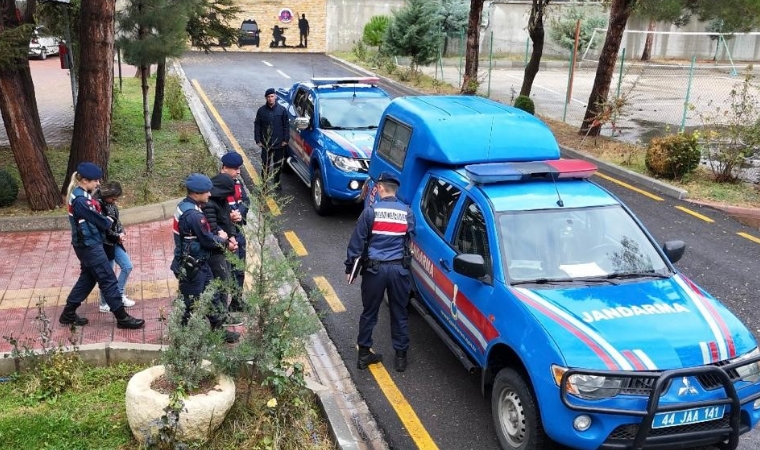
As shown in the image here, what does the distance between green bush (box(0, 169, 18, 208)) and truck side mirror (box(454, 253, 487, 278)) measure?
25.4ft

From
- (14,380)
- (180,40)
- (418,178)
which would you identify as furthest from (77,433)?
(180,40)

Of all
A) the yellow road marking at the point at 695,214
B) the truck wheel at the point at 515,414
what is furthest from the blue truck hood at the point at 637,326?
the yellow road marking at the point at 695,214

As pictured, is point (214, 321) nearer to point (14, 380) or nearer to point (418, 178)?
point (14, 380)

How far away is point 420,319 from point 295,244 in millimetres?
2876

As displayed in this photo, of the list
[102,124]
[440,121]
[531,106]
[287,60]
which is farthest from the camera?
[287,60]

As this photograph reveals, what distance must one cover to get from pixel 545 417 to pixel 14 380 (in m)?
4.21

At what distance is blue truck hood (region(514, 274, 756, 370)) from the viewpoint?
4504 mm

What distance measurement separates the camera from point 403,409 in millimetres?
5844

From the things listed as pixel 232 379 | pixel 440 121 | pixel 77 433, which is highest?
pixel 440 121

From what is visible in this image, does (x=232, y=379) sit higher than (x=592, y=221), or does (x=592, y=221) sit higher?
(x=592, y=221)

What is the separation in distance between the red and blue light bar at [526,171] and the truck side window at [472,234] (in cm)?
26

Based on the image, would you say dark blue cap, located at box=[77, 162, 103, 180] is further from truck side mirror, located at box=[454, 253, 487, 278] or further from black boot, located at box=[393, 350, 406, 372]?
truck side mirror, located at box=[454, 253, 487, 278]

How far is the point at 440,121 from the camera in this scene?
7.24 metres

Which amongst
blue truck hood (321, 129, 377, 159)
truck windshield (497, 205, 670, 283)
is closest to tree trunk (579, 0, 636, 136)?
blue truck hood (321, 129, 377, 159)
